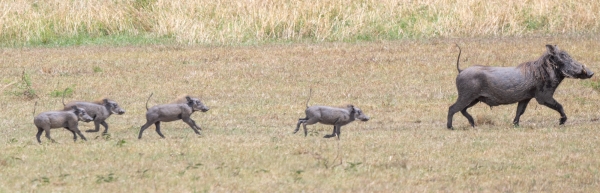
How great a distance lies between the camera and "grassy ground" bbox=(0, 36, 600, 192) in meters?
9.78

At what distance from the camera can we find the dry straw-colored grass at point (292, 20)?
23.0 meters

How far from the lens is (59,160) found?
10.7 m

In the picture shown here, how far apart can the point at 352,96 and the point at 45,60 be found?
6714 mm

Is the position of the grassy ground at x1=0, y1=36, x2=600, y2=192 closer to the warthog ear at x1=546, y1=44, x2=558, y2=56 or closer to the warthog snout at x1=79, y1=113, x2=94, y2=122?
the warthog snout at x1=79, y1=113, x2=94, y2=122

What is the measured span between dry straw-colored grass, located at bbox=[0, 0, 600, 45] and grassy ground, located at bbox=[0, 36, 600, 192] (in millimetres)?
1041

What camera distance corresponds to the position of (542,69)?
1391 cm

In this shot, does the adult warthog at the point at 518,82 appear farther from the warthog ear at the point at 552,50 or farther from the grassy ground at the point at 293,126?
the grassy ground at the point at 293,126

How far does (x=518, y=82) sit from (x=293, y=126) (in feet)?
9.59

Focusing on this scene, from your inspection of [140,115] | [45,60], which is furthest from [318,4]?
[140,115]

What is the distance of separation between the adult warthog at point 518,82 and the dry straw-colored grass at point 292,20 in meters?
8.99

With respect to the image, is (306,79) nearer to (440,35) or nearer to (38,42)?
(440,35)

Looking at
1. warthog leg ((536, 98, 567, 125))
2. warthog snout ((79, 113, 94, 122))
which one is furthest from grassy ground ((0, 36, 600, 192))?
warthog snout ((79, 113, 94, 122))

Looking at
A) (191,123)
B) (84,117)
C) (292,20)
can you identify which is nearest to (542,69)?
(191,123)

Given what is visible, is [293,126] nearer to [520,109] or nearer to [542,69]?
[520,109]
